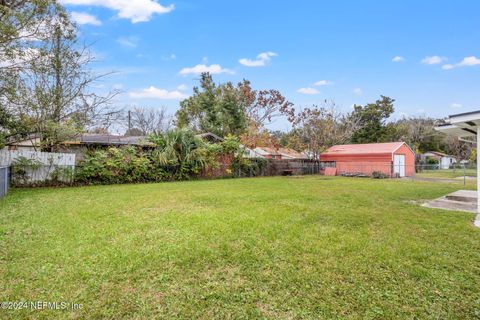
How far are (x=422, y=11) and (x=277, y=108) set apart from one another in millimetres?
14415

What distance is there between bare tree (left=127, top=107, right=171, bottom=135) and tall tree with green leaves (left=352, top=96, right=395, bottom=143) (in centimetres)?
2264

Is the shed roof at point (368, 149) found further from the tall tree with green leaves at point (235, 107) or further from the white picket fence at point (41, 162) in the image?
the white picket fence at point (41, 162)

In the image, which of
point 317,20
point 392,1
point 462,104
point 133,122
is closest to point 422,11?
point 392,1

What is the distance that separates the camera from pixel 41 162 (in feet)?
31.9

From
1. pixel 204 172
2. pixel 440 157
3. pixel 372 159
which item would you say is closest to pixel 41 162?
pixel 204 172

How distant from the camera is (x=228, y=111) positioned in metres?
23.2

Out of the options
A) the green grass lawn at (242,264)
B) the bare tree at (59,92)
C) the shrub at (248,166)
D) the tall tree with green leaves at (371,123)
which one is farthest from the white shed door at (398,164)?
the bare tree at (59,92)

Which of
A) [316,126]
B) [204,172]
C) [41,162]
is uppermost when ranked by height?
[316,126]

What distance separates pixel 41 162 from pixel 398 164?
870 inches

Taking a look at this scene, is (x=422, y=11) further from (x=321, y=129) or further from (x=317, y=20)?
(x=321, y=129)

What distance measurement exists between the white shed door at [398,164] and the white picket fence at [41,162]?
20300mm

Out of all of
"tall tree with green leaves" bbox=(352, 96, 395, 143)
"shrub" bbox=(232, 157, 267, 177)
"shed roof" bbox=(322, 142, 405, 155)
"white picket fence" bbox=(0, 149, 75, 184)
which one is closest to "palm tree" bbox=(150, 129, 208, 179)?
"shrub" bbox=(232, 157, 267, 177)

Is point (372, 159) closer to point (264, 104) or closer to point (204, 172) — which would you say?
point (264, 104)

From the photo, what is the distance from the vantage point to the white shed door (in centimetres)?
1922
